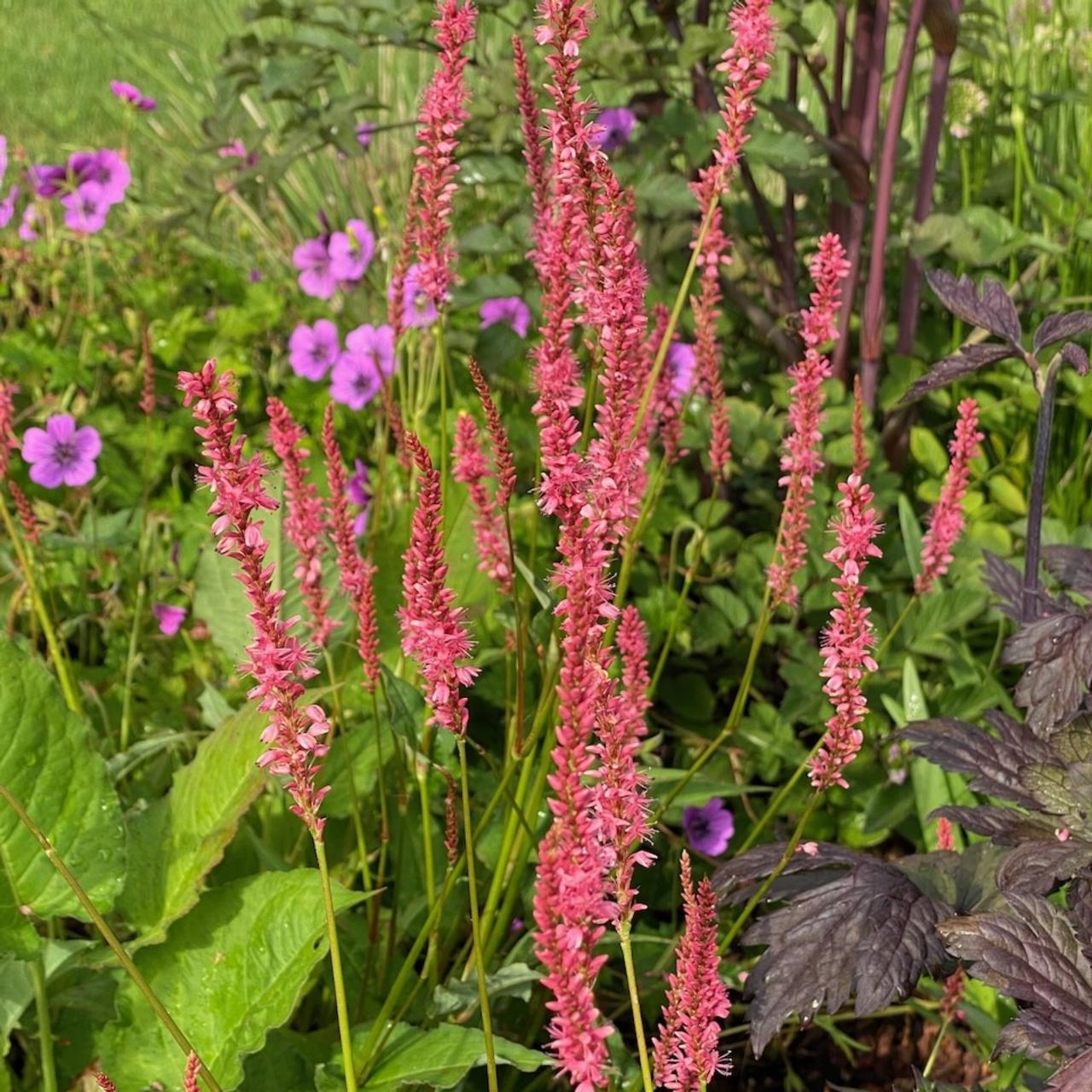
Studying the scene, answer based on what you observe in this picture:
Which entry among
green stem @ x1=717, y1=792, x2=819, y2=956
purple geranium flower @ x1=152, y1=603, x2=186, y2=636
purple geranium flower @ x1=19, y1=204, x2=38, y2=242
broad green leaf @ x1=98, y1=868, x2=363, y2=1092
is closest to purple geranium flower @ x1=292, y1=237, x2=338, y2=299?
purple geranium flower @ x1=19, y1=204, x2=38, y2=242

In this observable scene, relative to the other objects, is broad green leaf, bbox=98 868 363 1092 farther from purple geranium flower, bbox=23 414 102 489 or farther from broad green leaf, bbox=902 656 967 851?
purple geranium flower, bbox=23 414 102 489

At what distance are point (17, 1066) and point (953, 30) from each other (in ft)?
7.33

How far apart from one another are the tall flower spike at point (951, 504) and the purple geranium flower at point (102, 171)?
256 cm

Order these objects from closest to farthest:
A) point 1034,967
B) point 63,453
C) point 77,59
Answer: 1. point 1034,967
2. point 63,453
3. point 77,59

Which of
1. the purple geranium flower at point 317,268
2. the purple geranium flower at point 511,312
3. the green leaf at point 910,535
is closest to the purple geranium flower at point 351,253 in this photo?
the purple geranium flower at point 317,268

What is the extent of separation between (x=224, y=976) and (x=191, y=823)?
229mm

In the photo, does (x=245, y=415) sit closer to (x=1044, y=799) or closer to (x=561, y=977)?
(x=1044, y=799)

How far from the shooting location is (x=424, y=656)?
3.17 feet

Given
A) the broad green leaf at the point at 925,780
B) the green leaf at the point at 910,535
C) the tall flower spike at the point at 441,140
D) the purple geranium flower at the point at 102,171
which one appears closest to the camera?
the tall flower spike at the point at 441,140

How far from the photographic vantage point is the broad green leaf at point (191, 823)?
5.15ft

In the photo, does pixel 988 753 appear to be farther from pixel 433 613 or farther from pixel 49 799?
pixel 49 799

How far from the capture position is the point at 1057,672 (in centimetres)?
138

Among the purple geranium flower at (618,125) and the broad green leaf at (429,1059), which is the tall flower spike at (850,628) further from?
the purple geranium flower at (618,125)

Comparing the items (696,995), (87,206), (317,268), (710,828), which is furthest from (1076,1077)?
(87,206)
